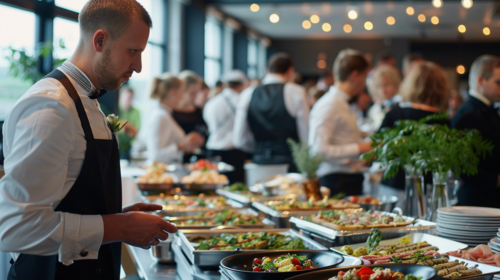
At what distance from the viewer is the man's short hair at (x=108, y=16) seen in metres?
1.30

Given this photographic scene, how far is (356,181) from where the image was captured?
11.3ft

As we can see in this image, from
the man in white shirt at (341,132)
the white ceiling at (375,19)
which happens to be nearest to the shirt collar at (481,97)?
the man in white shirt at (341,132)

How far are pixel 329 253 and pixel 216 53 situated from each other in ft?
33.8

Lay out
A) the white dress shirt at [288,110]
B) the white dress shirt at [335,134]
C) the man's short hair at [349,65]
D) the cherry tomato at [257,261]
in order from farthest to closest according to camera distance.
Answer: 1. the white dress shirt at [288,110]
2. the man's short hair at [349,65]
3. the white dress shirt at [335,134]
4. the cherry tomato at [257,261]

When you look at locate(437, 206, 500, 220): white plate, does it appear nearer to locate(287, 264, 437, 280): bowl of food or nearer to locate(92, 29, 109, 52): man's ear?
locate(287, 264, 437, 280): bowl of food

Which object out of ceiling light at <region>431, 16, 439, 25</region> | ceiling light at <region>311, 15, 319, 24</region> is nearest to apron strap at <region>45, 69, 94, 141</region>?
ceiling light at <region>311, 15, 319, 24</region>

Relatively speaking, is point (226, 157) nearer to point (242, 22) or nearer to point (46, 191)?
point (46, 191)

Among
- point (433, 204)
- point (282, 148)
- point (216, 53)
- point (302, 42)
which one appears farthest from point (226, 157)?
point (302, 42)

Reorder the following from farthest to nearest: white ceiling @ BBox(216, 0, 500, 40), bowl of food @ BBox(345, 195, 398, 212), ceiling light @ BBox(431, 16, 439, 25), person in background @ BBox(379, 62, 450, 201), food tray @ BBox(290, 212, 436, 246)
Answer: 1. ceiling light @ BBox(431, 16, 439, 25)
2. white ceiling @ BBox(216, 0, 500, 40)
3. person in background @ BBox(379, 62, 450, 201)
4. bowl of food @ BBox(345, 195, 398, 212)
5. food tray @ BBox(290, 212, 436, 246)

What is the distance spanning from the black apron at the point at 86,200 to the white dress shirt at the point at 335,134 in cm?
205

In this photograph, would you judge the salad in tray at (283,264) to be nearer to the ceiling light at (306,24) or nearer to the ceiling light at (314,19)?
the ceiling light at (314,19)

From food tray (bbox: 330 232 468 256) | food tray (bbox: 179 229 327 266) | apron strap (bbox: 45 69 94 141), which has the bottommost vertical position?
food tray (bbox: 179 229 327 266)

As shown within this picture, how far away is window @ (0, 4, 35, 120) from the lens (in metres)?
4.47

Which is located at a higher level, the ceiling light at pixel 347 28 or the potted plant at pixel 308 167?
the ceiling light at pixel 347 28
